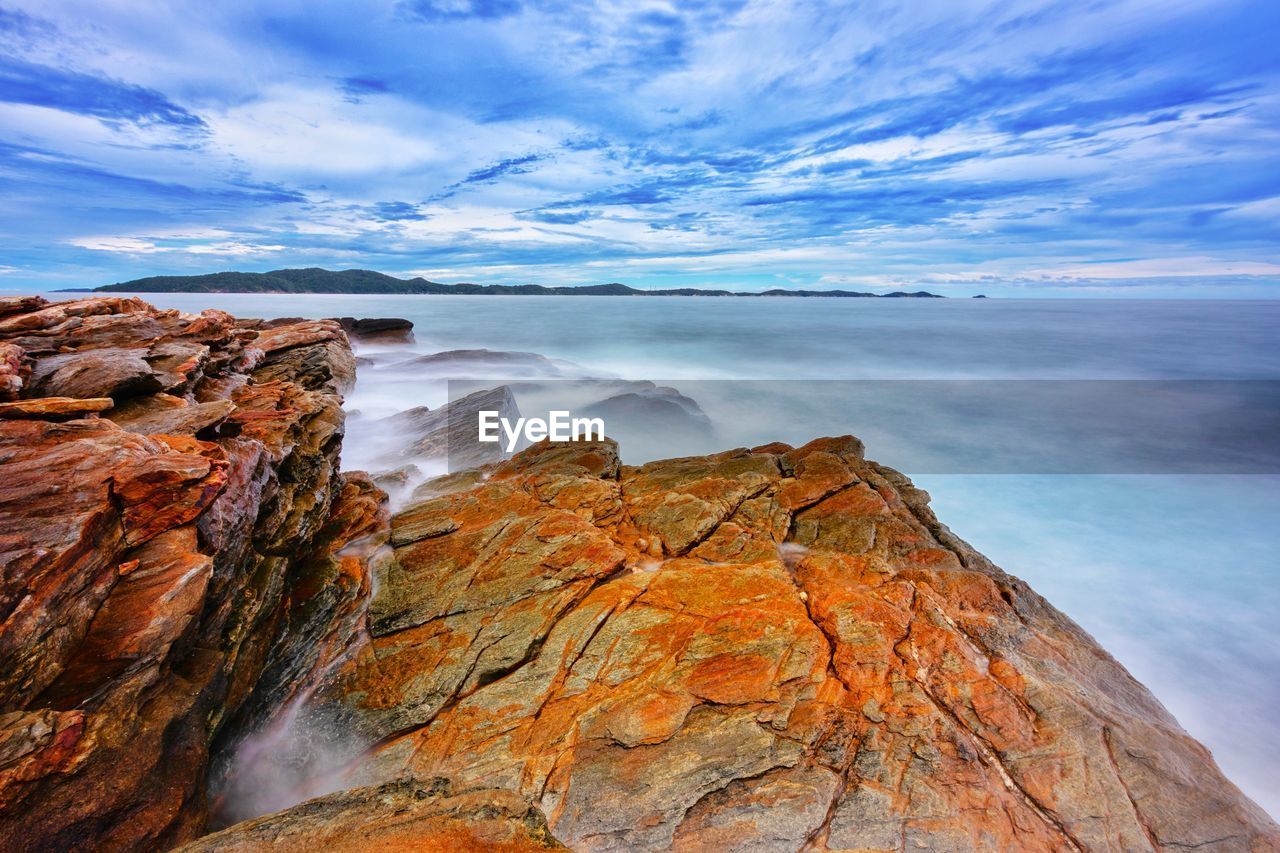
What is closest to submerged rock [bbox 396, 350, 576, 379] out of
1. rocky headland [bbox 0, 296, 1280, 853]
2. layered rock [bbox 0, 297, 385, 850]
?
layered rock [bbox 0, 297, 385, 850]

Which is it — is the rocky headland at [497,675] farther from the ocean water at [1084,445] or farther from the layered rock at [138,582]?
the ocean water at [1084,445]

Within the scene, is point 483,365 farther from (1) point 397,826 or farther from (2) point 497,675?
(1) point 397,826

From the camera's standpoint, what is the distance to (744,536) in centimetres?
1087

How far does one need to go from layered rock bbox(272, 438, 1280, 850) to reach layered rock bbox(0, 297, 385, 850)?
1.50 metres

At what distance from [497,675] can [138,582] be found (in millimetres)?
4586

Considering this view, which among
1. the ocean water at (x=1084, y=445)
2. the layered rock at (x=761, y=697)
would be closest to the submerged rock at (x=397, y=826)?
the layered rock at (x=761, y=697)

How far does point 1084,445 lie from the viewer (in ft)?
105

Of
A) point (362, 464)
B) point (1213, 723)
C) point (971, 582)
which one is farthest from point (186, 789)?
point (1213, 723)

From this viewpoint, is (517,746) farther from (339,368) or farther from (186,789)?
(339,368)

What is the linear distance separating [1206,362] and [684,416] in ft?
173

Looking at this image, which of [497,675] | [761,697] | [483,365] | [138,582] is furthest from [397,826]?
[483,365]

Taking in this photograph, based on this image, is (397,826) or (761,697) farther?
(761,697)

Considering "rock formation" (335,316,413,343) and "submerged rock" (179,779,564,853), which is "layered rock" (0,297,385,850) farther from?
"rock formation" (335,316,413,343)

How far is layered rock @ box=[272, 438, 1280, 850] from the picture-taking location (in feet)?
20.5
